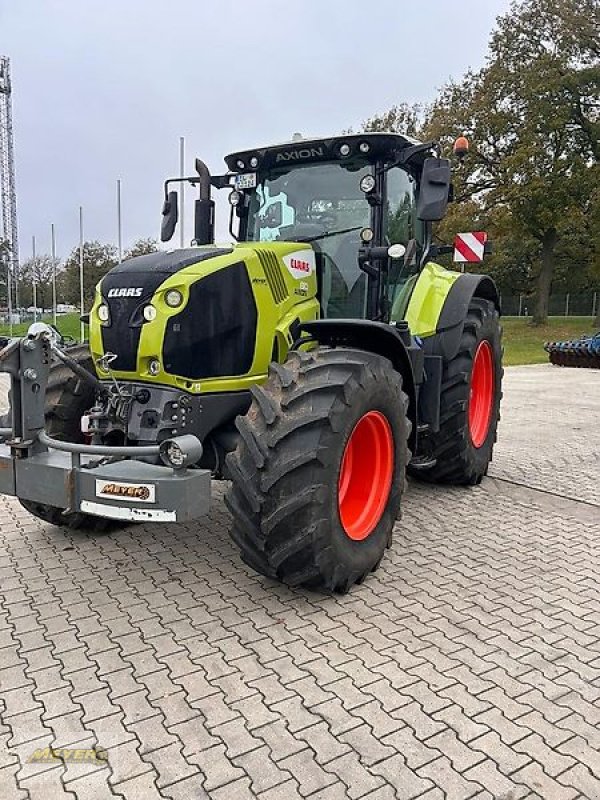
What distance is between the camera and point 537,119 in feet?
80.6

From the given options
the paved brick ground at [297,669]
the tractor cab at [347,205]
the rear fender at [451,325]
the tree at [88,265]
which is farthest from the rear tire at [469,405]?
the tree at [88,265]

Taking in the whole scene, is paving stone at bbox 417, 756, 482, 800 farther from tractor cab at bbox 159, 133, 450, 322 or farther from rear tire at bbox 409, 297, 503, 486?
rear tire at bbox 409, 297, 503, 486

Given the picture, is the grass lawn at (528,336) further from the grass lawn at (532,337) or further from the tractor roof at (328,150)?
the tractor roof at (328,150)

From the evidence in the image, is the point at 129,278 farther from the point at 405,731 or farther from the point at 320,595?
the point at 405,731

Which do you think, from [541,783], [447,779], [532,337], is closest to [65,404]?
[447,779]

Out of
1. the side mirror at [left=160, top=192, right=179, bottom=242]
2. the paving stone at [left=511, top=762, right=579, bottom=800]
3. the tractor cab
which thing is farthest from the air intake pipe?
the paving stone at [left=511, top=762, right=579, bottom=800]

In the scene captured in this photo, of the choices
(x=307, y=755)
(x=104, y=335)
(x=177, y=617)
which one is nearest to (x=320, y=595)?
(x=177, y=617)

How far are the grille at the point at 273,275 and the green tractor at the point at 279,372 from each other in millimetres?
12

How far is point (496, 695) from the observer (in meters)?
2.90

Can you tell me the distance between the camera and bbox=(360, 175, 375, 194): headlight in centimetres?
452

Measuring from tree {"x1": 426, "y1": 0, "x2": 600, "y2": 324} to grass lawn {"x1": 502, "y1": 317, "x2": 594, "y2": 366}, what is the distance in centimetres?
363

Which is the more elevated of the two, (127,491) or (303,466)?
(303,466)

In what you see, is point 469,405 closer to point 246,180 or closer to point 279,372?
point 246,180

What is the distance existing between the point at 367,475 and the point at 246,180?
222 centimetres
